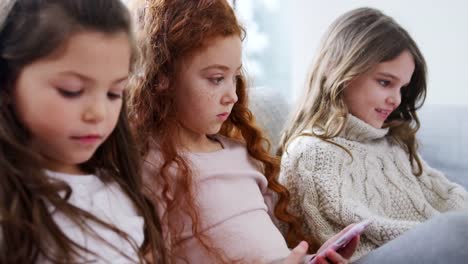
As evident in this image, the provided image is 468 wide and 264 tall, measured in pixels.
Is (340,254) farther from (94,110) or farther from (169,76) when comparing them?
(94,110)

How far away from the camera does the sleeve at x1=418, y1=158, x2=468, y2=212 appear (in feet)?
5.45

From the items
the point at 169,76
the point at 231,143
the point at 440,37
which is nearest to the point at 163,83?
the point at 169,76

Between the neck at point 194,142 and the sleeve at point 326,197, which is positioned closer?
the neck at point 194,142

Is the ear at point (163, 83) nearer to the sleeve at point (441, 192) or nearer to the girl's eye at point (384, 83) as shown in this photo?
the girl's eye at point (384, 83)

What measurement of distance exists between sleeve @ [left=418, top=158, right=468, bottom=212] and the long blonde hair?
1.6 inches

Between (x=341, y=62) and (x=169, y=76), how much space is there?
0.53 m

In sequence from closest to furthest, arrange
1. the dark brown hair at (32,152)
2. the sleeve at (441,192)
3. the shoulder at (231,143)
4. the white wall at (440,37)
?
1. the dark brown hair at (32,152)
2. the shoulder at (231,143)
3. the sleeve at (441,192)
4. the white wall at (440,37)

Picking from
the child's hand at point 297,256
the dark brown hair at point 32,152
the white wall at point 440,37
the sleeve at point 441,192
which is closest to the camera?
the dark brown hair at point 32,152

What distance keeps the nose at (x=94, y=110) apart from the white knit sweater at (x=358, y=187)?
0.66 meters

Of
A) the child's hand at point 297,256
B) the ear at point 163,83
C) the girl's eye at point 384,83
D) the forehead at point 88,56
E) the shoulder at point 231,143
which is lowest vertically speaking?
the child's hand at point 297,256

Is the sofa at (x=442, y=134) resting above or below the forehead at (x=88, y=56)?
below

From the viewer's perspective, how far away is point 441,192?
168 cm

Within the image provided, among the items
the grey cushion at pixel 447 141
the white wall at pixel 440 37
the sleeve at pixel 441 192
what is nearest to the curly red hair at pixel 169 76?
the sleeve at pixel 441 192

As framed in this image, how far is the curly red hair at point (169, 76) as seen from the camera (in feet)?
3.83
